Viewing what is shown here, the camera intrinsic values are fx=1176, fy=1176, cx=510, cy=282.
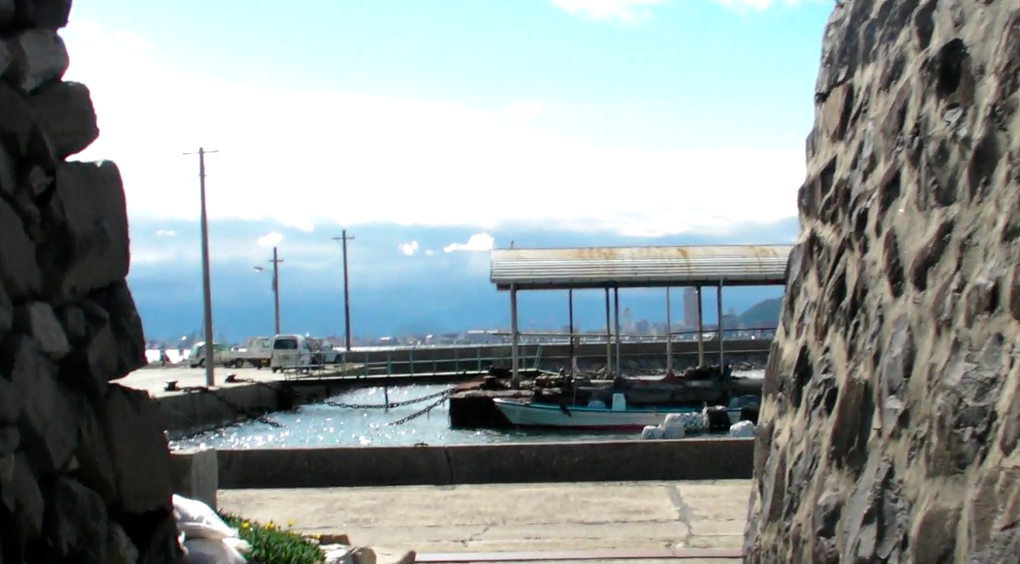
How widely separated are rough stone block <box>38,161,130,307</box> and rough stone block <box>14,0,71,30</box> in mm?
624

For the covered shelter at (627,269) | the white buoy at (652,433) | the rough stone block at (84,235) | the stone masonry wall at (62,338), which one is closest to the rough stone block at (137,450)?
the stone masonry wall at (62,338)

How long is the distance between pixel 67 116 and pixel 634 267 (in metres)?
28.6

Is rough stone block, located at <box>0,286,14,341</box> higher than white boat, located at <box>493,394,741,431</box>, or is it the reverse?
rough stone block, located at <box>0,286,14,341</box>

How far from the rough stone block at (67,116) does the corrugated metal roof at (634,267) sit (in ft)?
88.3

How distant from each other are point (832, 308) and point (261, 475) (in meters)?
9.43

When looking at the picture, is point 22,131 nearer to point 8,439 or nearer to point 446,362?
point 8,439

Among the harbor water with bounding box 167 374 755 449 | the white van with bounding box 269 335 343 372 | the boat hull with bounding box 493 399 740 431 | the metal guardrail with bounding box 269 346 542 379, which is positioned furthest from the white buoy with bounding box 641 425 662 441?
the white van with bounding box 269 335 343 372

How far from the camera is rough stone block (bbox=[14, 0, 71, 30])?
511 centimetres

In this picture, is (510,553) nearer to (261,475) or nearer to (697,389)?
(261,475)

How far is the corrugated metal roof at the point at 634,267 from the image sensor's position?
3269 centimetres

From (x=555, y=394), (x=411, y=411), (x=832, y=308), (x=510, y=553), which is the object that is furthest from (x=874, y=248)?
(x=411, y=411)

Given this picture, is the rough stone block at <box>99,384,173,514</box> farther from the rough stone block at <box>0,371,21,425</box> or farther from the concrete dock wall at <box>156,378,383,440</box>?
the concrete dock wall at <box>156,378,383,440</box>

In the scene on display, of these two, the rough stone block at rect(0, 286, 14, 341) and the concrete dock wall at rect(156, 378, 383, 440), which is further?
the concrete dock wall at rect(156, 378, 383, 440)

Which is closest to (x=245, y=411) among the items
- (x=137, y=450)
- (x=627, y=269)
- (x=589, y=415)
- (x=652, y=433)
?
(x=589, y=415)
